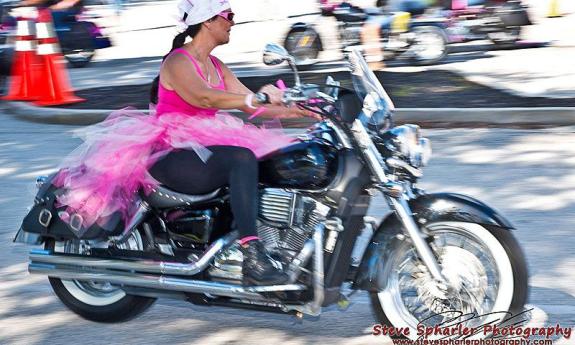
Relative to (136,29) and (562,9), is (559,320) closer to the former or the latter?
(562,9)

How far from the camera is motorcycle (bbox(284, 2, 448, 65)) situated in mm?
13828

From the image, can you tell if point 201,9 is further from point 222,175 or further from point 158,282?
point 158,282

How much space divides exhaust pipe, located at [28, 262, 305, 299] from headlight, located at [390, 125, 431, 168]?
2.48ft

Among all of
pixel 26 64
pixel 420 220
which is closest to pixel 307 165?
pixel 420 220

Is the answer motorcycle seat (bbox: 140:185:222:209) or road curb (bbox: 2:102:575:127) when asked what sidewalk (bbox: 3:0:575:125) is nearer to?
road curb (bbox: 2:102:575:127)

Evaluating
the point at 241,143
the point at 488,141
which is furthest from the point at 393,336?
the point at 488,141

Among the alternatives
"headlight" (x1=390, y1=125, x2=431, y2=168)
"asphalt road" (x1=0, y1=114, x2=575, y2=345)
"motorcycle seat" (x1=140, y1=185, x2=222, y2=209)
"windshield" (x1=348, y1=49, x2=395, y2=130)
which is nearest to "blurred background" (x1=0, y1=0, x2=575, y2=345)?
"asphalt road" (x1=0, y1=114, x2=575, y2=345)

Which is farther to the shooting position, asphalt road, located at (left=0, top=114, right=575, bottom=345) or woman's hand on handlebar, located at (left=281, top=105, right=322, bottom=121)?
asphalt road, located at (left=0, top=114, right=575, bottom=345)

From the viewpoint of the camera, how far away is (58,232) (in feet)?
15.7

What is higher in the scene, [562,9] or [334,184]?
[334,184]

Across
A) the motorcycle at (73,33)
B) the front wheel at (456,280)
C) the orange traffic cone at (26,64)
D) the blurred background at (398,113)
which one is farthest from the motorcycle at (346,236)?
the motorcycle at (73,33)

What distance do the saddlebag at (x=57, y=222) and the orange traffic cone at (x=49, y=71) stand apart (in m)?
6.96

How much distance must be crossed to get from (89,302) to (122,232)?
0.51 meters

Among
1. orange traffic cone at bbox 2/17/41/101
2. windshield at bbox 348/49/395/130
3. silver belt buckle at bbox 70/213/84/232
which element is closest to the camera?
windshield at bbox 348/49/395/130
